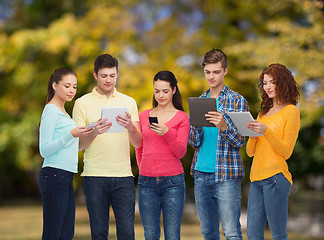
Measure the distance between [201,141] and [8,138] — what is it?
17.0 meters

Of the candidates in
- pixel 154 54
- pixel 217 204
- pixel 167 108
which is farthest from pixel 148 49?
pixel 217 204

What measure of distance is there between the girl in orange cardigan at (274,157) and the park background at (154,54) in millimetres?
8449

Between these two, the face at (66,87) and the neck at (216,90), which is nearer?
the face at (66,87)

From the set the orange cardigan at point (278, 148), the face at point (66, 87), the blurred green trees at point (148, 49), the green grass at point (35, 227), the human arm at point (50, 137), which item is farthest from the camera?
the green grass at point (35, 227)

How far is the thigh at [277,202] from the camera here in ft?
17.4

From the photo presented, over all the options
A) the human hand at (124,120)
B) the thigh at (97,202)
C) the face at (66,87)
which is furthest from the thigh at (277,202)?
the face at (66,87)

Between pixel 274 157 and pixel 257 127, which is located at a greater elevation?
pixel 257 127

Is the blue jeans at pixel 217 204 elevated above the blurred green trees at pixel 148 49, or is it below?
below

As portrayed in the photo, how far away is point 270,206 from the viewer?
209 inches

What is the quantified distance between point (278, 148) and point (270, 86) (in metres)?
0.63

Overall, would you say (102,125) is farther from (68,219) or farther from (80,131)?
(68,219)

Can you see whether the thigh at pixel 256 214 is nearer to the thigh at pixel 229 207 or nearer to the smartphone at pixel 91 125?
the thigh at pixel 229 207

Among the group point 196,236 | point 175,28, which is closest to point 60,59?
point 175,28

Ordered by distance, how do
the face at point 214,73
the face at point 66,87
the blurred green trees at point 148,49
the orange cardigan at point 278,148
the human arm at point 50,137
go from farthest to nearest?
the blurred green trees at point 148,49 < the face at point 214,73 < the face at point 66,87 < the orange cardigan at point 278,148 < the human arm at point 50,137
